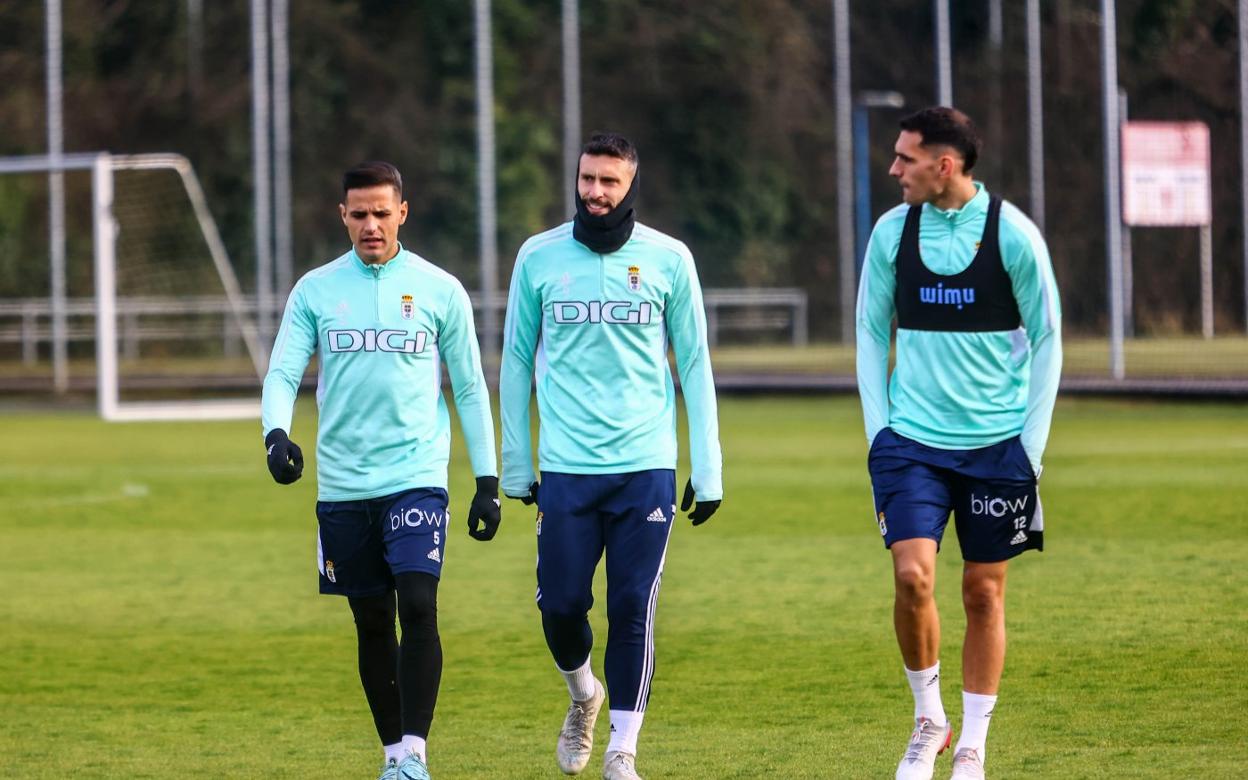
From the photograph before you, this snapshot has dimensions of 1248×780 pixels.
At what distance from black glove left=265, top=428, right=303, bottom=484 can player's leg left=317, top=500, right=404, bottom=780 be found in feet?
0.76

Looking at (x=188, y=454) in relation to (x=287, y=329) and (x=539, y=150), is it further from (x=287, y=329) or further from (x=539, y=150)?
(x=539, y=150)

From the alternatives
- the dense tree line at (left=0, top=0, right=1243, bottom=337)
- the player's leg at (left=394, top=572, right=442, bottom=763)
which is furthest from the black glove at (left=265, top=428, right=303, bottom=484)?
the dense tree line at (left=0, top=0, right=1243, bottom=337)

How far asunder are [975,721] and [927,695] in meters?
0.17

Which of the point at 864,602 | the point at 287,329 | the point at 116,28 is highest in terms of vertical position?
the point at 116,28

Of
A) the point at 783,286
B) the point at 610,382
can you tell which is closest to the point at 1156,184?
the point at 783,286

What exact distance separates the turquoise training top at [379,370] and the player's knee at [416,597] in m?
0.28

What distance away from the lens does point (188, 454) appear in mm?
22156

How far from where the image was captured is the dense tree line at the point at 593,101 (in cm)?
4219

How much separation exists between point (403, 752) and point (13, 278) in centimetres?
3388

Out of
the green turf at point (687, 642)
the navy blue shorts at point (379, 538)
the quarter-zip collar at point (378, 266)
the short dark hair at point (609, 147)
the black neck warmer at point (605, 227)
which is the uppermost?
the short dark hair at point (609, 147)

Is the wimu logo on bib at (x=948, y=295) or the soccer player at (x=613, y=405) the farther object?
the soccer player at (x=613, y=405)

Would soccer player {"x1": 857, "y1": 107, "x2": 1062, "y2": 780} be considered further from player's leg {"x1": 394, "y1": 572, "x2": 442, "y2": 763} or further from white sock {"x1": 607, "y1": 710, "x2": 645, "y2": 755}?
player's leg {"x1": 394, "y1": 572, "x2": 442, "y2": 763}

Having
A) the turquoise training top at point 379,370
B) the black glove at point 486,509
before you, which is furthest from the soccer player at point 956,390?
the turquoise training top at point 379,370

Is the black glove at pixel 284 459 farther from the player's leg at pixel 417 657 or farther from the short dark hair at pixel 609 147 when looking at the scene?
the short dark hair at pixel 609 147
